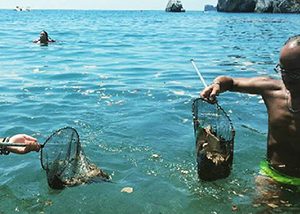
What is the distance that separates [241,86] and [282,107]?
0.67 meters

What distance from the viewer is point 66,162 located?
238 inches

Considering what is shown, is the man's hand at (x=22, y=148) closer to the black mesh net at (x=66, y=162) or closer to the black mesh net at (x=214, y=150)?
the black mesh net at (x=66, y=162)

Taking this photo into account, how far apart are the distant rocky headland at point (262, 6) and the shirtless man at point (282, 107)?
4803 inches

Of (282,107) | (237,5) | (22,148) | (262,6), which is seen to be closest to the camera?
(22,148)

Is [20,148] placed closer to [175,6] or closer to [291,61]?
[291,61]

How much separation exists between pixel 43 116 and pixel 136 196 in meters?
4.80

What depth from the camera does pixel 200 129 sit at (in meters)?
6.21

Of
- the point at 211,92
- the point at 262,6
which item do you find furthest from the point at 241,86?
the point at 262,6

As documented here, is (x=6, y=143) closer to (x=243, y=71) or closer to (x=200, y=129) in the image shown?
(x=200, y=129)

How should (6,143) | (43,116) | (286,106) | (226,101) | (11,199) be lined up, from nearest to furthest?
(6,143)
(286,106)
(11,199)
(43,116)
(226,101)

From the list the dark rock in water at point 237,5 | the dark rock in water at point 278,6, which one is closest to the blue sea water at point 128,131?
the dark rock in water at point 278,6

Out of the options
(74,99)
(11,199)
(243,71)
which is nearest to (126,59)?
(243,71)

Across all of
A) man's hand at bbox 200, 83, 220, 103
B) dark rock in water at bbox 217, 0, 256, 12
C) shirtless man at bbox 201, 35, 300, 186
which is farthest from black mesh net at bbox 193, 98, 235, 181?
dark rock in water at bbox 217, 0, 256, 12

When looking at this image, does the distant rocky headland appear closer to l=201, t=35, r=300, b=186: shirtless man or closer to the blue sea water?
the blue sea water
